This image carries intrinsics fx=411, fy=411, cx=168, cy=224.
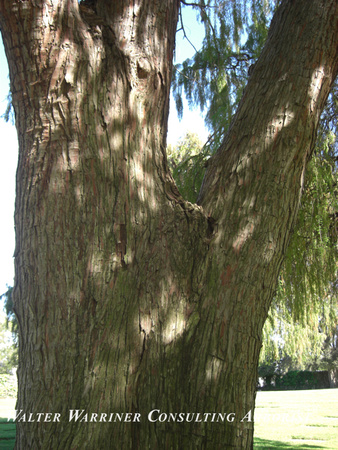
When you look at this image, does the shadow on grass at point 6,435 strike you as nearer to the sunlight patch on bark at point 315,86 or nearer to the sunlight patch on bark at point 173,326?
the sunlight patch on bark at point 173,326

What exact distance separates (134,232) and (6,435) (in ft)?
13.9

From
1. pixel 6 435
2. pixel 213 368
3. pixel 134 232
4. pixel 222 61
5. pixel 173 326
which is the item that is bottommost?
pixel 6 435

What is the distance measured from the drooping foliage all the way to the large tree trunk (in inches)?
30.9

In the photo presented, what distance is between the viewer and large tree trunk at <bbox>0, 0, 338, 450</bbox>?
148 centimetres

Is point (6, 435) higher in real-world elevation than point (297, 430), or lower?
higher

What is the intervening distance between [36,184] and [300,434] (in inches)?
218

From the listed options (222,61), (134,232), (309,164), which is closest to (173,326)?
(134,232)

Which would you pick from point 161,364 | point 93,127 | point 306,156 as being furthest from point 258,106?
point 161,364

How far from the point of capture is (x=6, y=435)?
15.5ft

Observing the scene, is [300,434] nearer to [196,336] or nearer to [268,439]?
[268,439]

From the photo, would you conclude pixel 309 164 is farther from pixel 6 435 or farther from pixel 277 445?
pixel 6 435

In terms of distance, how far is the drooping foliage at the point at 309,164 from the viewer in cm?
278

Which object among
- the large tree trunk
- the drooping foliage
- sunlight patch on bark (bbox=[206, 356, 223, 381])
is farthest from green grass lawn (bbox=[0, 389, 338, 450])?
sunlight patch on bark (bbox=[206, 356, 223, 381])

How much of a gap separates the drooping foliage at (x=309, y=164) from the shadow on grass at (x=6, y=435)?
2990 millimetres
